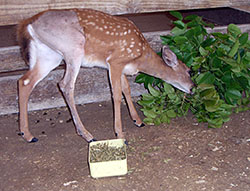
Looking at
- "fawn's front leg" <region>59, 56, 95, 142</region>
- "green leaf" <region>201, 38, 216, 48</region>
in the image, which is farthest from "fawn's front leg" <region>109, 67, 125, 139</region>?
"green leaf" <region>201, 38, 216, 48</region>

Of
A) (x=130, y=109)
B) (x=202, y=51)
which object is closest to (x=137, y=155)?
(x=130, y=109)

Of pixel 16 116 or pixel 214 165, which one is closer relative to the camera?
pixel 214 165

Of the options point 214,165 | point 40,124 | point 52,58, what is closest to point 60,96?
point 40,124

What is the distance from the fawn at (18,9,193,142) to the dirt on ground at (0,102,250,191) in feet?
0.67

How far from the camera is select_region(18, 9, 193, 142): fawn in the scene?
11.0ft

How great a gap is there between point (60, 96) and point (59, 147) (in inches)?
39.4

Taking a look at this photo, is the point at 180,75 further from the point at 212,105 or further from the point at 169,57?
the point at 212,105

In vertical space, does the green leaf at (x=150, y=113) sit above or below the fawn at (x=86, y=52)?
below

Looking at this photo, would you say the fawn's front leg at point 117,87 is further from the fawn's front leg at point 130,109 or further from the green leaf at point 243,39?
the green leaf at point 243,39

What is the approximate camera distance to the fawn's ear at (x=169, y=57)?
146 inches

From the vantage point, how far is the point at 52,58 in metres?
3.72

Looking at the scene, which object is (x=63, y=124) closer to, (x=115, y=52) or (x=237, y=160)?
(x=115, y=52)

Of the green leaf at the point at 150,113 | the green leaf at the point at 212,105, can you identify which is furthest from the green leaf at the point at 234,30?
the green leaf at the point at 150,113

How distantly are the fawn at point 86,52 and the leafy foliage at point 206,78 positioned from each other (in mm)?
151
